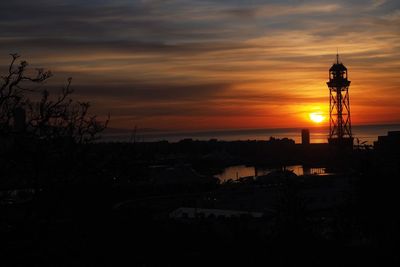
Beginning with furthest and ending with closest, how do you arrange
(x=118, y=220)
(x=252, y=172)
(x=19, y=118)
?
1. (x=252, y=172)
2. (x=118, y=220)
3. (x=19, y=118)

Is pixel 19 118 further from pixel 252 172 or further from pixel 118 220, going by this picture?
pixel 252 172

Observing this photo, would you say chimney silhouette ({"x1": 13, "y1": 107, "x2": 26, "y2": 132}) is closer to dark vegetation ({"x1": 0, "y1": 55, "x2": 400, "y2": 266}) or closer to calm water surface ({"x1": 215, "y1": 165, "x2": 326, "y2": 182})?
dark vegetation ({"x1": 0, "y1": 55, "x2": 400, "y2": 266})

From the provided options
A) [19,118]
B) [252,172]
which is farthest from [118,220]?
[252,172]

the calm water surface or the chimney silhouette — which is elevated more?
the chimney silhouette

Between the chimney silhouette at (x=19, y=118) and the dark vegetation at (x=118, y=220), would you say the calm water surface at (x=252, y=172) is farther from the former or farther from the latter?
the chimney silhouette at (x=19, y=118)

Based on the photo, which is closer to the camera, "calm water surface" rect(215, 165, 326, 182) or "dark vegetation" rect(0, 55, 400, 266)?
"dark vegetation" rect(0, 55, 400, 266)

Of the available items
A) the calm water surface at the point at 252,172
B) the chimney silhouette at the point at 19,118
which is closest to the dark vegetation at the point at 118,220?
the chimney silhouette at the point at 19,118

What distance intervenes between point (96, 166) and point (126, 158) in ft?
3.95

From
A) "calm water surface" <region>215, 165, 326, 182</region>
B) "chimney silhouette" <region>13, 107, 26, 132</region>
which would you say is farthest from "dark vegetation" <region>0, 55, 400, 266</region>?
"calm water surface" <region>215, 165, 326, 182</region>

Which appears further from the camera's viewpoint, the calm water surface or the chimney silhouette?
the calm water surface

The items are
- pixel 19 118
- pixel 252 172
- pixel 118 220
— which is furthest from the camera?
pixel 252 172

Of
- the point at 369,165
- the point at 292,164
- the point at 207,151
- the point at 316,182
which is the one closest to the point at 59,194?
the point at 369,165

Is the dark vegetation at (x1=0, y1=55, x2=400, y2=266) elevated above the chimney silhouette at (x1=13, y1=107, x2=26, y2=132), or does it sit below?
below

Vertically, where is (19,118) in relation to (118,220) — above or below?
above
